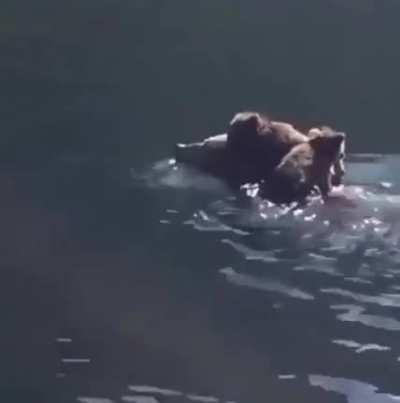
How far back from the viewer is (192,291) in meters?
3.89

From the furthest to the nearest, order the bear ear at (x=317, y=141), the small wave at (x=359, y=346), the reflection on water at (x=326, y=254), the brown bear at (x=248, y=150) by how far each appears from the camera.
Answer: the brown bear at (x=248, y=150) < the bear ear at (x=317, y=141) < the reflection on water at (x=326, y=254) < the small wave at (x=359, y=346)

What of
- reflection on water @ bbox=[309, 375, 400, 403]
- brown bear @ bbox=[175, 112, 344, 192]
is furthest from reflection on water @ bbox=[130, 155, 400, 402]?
brown bear @ bbox=[175, 112, 344, 192]

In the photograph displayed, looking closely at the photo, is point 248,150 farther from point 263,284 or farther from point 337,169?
point 263,284

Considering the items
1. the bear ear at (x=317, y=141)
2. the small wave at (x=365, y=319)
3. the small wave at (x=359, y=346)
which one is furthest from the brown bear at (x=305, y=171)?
the small wave at (x=359, y=346)

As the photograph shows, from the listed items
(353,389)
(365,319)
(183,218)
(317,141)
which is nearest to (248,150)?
(317,141)

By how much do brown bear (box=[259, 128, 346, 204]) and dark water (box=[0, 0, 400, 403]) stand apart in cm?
11

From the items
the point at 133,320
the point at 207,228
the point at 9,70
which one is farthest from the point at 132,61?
the point at 133,320

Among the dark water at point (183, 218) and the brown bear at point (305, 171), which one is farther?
the brown bear at point (305, 171)

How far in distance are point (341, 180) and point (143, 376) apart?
258 cm

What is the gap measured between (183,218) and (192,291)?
100 cm

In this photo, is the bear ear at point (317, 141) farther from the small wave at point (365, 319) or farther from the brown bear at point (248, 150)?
the small wave at point (365, 319)

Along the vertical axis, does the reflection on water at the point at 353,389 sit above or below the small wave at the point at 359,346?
below

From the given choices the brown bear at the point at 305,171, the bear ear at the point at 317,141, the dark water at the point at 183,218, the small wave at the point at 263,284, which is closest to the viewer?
the dark water at the point at 183,218

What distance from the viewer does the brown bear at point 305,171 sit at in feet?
16.6
